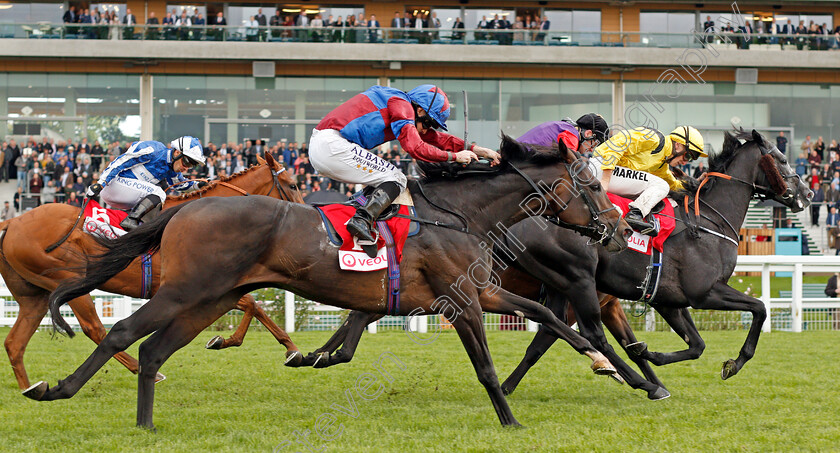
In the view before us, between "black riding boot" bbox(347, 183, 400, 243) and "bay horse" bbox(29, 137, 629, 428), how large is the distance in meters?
0.20

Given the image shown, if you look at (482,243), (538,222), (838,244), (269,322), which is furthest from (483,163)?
(838,244)

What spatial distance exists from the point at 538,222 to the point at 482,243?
3.84 feet

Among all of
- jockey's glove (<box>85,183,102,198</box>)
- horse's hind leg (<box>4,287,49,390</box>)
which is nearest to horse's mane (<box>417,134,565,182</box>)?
jockey's glove (<box>85,183,102,198</box>)

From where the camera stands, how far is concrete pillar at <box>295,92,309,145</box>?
25.3 m

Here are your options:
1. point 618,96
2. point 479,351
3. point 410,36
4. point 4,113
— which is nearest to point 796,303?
point 479,351

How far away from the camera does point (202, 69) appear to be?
85.4 feet

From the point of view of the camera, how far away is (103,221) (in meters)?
6.75

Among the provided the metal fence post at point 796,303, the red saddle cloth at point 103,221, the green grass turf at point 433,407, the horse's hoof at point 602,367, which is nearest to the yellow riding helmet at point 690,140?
the green grass turf at point 433,407

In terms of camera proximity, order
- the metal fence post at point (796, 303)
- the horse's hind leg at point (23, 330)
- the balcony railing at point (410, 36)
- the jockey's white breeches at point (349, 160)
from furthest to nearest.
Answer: the balcony railing at point (410, 36)
the metal fence post at point (796, 303)
the horse's hind leg at point (23, 330)
the jockey's white breeches at point (349, 160)

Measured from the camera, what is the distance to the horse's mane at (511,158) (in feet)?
17.8

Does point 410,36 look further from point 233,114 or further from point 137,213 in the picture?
point 137,213

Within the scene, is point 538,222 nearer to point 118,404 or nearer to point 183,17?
point 118,404

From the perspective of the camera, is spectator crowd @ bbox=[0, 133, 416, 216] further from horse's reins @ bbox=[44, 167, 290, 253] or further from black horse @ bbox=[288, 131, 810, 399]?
black horse @ bbox=[288, 131, 810, 399]

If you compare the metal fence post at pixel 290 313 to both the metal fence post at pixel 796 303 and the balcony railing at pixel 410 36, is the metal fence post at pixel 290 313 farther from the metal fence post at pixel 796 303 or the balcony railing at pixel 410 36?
the balcony railing at pixel 410 36
